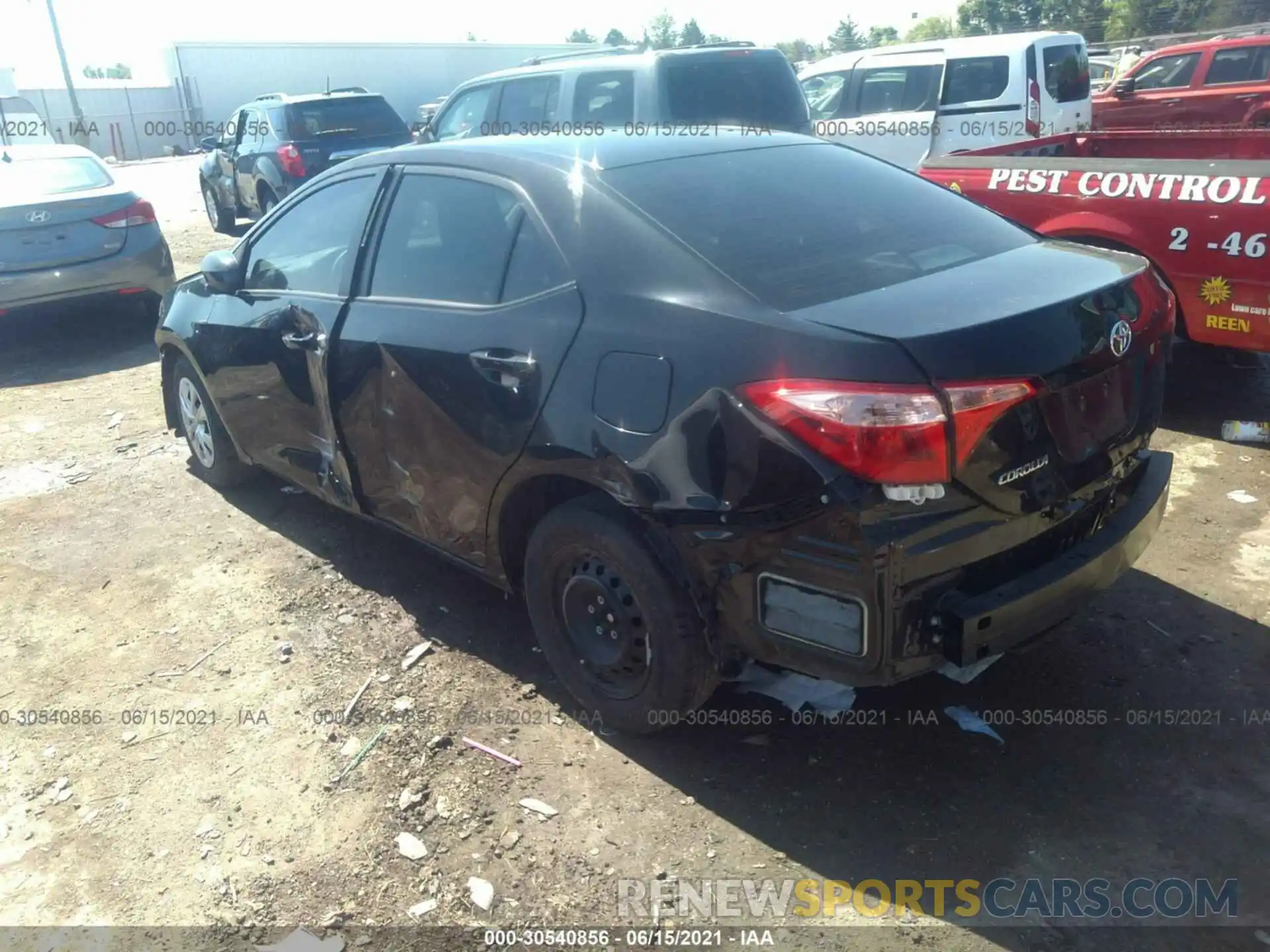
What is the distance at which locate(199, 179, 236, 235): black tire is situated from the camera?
14.6 metres

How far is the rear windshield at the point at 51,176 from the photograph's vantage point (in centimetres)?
841

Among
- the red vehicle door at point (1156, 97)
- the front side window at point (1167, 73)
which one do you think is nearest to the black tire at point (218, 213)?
the red vehicle door at point (1156, 97)

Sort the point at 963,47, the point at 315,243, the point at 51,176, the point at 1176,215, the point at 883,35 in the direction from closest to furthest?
the point at 315,243 < the point at 1176,215 < the point at 51,176 < the point at 963,47 < the point at 883,35

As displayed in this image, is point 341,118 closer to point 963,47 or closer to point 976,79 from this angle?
point 963,47

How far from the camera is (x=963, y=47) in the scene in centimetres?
1108

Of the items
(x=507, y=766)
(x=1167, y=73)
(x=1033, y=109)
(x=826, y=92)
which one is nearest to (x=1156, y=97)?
(x=1167, y=73)

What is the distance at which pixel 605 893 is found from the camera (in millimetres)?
2650

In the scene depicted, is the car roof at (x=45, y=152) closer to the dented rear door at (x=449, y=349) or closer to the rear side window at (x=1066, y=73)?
the dented rear door at (x=449, y=349)

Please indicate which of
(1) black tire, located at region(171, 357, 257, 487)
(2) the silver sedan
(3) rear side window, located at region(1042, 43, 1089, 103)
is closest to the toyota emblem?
(1) black tire, located at region(171, 357, 257, 487)

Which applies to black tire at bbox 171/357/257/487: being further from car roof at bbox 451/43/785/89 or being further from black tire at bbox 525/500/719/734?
car roof at bbox 451/43/785/89

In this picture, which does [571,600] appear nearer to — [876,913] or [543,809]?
[543,809]

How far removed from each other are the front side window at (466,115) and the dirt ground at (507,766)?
7008mm

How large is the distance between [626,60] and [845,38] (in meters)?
63.6

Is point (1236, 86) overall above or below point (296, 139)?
below
